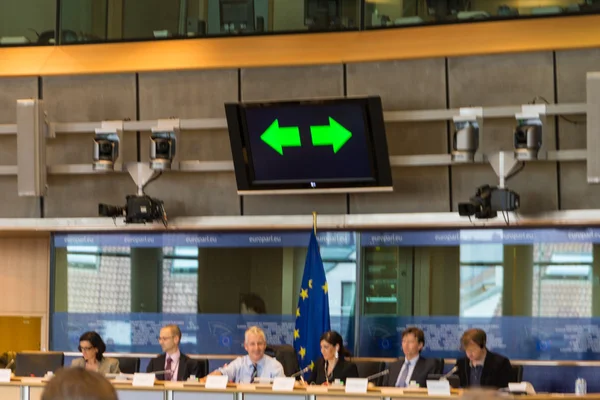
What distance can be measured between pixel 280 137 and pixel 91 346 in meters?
2.30

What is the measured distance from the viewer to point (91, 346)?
815cm

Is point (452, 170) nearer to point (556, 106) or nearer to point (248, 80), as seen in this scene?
point (556, 106)

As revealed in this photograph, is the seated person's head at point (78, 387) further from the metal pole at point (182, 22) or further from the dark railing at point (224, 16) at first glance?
the metal pole at point (182, 22)

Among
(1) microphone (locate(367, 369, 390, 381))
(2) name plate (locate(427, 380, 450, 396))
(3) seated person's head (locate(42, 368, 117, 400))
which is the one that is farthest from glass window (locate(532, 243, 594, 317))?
(3) seated person's head (locate(42, 368, 117, 400))

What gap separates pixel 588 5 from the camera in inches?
330

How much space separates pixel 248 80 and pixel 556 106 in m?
2.66

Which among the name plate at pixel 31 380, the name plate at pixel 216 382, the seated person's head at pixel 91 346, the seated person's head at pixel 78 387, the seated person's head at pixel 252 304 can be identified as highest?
the seated person's head at pixel 78 387

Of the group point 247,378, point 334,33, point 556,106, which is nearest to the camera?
point 247,378

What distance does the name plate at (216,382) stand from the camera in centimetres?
717

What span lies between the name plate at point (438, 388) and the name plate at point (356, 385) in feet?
1.41

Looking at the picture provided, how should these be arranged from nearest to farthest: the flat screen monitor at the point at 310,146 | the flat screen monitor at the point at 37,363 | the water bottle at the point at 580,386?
the flat screen monitor at the point at 37,363
the water bottle at the point at 580,386
the flat screen monitor at the point at 310,146

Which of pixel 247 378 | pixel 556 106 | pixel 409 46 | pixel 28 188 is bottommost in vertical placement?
pixel 247 378

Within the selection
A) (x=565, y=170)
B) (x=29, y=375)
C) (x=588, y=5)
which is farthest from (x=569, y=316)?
(x=29, y=375)

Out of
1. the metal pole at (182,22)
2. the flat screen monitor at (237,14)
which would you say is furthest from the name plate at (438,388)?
the metal pole at (182,22)
